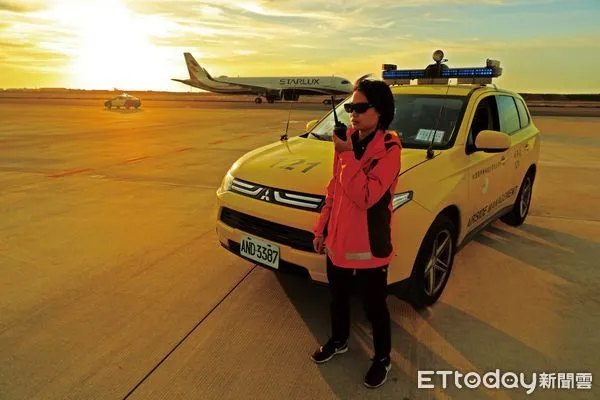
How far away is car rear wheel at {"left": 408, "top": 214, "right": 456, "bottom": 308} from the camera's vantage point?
3.04 metres

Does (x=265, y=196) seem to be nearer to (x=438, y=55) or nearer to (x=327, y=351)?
(x=327, y=351)

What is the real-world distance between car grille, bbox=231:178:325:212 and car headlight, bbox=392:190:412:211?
476mm

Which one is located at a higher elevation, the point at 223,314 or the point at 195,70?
the point at 195,70

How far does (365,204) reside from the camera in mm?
2189

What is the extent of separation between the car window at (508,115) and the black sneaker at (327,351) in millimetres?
3096

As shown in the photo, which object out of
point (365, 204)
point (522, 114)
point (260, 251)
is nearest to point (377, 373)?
point (365, 204)

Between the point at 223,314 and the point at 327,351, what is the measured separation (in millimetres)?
929

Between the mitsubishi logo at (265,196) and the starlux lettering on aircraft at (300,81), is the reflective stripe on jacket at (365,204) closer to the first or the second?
the mitsubishi logo at (265,196)

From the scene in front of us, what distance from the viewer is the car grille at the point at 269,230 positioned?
Result: 289cm

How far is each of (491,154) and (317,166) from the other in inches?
74.4

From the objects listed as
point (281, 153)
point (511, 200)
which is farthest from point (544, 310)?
point (281, 153)

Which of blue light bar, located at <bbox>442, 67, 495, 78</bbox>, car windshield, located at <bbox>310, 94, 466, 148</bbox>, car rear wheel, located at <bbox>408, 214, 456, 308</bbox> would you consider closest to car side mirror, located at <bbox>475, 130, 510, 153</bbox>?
car windshield, located at <bbox>310, 94, 466, 148</bbox>

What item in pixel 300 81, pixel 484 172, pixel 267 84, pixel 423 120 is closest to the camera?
pixel 484 172

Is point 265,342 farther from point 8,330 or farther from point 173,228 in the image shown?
point 173,228
